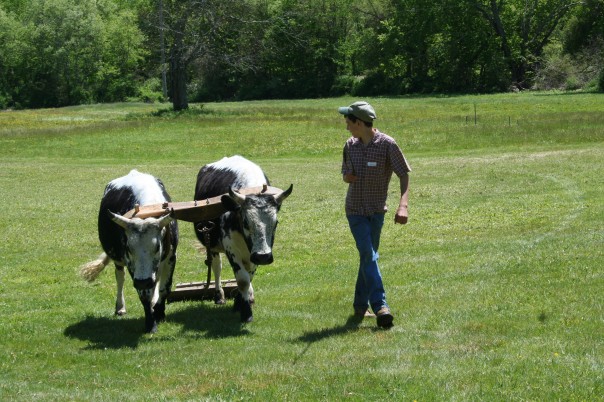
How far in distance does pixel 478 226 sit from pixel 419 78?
82.4m

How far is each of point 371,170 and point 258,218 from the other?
1.61 meters

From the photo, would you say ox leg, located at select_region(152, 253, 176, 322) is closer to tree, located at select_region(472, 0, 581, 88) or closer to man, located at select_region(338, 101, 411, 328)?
man, located at select_region(338, 101, 411, 328)

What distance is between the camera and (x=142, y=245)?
37.8 ft

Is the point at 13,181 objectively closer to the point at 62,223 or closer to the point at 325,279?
the point at 62,223

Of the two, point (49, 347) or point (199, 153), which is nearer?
point (49, 347)

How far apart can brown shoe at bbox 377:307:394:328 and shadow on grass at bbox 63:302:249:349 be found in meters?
1.84

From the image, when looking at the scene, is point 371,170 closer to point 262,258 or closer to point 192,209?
point 262,258

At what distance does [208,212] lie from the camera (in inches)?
488

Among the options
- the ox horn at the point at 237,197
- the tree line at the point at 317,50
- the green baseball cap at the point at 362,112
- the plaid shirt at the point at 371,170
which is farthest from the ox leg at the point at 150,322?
the tree line at the point at 317,50

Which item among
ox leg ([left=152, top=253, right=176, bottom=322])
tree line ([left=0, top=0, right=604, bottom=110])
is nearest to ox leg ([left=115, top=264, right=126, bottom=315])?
ox leg ([left=152, top=253, right=176, bottom=322])

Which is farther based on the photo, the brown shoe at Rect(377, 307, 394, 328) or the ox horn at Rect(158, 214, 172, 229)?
the ox horn at Rect(158, 214, 172, 229)

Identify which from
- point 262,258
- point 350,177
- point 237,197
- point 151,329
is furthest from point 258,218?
point 151,329

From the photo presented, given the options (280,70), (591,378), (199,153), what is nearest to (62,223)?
(591,378)

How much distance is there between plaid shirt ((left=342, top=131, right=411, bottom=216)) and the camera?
36.7 feet
